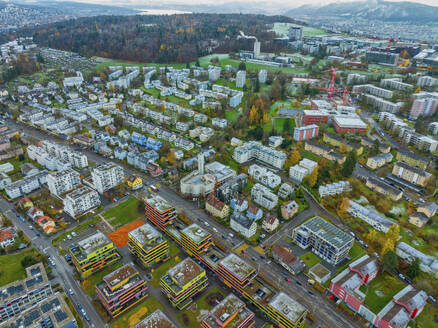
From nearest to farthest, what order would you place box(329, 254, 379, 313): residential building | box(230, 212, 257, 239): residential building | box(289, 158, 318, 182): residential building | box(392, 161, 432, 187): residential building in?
box(329, 254, 379, 313): residential building, box(230, 212, 257, 239): residential building, box(392, 161, 432, 187): residential building, box(289, 158, 318, 182): residential building

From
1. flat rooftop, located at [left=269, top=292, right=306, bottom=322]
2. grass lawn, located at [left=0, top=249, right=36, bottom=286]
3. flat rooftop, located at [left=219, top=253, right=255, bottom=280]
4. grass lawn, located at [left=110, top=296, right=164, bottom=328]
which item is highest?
flat rooftop, located at [left=219, top=253, right=255, bottom=280]

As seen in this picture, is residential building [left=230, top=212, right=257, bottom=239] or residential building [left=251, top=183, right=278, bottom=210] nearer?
residential building [left=230, top=212, right=257, bottom=239]

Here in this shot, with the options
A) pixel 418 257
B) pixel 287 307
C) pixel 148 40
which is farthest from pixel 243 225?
pixel 148 40

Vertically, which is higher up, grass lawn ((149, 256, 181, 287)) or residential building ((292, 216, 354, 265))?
residential building ((292, 216, 354, 265))

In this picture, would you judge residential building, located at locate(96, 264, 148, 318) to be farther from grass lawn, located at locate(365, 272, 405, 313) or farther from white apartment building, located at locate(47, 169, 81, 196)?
grass lawn, located at locate(365, 272, 405, 313)

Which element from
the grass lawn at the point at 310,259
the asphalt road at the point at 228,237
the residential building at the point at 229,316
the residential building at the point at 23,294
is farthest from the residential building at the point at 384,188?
the residential building at the point at 23,294

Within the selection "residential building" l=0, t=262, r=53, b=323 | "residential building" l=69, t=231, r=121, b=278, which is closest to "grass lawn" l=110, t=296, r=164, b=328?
"residential building" l=69, t=231, r=121, b=278

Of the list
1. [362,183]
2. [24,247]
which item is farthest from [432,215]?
[24,247]
